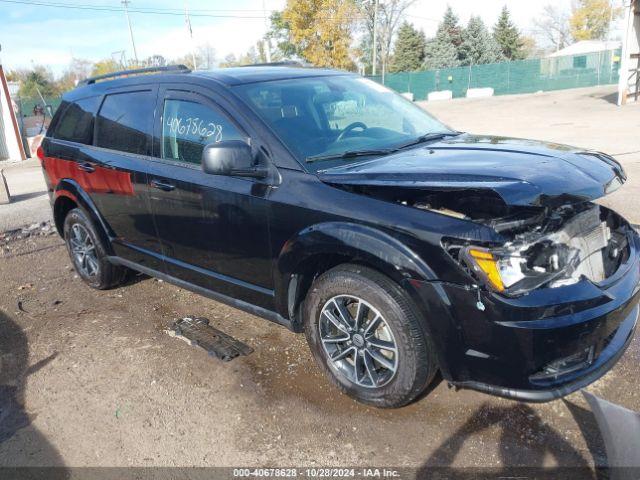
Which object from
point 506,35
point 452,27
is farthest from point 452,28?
point 506,35

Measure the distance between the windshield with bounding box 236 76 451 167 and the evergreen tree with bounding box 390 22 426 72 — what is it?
56.0 meters

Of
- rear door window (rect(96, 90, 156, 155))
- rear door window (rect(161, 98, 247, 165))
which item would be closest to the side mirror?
rear door window (rect(161, 98, 247, 165))

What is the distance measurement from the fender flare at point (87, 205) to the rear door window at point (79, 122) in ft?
1.37

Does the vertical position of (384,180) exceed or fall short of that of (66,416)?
it exceeds it

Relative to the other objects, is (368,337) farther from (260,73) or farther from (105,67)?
(105,67)

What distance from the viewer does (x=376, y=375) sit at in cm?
303

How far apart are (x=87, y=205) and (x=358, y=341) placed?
120 inches

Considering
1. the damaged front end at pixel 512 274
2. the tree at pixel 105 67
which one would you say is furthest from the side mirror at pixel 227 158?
Answer: the tree at pixel 105 67

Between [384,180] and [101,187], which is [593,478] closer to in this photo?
[384,180]

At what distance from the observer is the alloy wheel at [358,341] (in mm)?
2912

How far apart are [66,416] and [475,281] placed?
2.56 meters

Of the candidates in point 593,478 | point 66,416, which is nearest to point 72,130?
point 66,416

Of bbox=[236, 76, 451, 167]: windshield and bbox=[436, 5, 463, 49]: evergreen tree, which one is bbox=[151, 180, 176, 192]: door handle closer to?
bbox=[236, 76, 451, 167]: windshield

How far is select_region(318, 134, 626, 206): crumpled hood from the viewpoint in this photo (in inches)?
97.7
